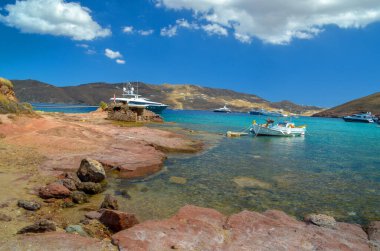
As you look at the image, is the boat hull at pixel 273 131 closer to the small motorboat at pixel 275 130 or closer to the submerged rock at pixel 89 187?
the small motorboat at pixel 275 130

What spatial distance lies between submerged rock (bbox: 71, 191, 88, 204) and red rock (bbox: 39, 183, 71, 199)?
403mm

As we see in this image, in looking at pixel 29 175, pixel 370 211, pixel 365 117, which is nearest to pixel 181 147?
pixel 29 175

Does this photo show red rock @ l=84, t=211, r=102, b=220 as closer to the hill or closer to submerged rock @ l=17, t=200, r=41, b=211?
submerged rock @ l=17, t=200, r=41, b=211

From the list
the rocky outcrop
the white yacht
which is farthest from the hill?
the white yacht

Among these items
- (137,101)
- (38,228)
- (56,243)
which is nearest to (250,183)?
(38,228)

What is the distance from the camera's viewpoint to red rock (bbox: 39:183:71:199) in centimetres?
1275

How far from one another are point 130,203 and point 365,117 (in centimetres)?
17028

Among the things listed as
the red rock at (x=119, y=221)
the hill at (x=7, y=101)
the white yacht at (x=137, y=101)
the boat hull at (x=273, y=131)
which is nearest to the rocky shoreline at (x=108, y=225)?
the red rock at (x=119, y=221)

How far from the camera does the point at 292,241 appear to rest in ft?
30.8

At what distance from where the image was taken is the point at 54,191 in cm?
1292

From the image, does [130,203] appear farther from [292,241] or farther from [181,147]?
[181,147]

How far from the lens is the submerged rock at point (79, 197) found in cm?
1284

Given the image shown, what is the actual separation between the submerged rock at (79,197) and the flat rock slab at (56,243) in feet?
14.9

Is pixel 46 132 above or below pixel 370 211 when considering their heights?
above
